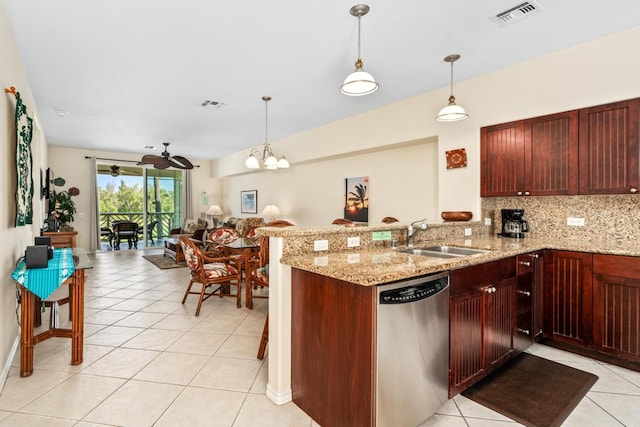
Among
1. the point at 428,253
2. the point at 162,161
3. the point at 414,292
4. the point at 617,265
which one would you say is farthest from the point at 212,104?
the point at 617,265

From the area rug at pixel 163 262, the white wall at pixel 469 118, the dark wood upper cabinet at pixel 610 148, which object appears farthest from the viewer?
the area rug at pixel 163 262

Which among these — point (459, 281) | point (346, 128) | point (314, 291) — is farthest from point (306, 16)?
point (346, 128)

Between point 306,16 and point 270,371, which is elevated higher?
point 306,16

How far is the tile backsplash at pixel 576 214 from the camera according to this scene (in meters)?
2.87

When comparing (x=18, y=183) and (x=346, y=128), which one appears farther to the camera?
(x=346, y=128)

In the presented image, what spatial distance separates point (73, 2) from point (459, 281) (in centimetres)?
331

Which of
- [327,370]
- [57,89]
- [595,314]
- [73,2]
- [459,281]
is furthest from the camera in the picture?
[57,89]

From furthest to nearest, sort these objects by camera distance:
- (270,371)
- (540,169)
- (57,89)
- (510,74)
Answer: (57,89), (510,74), (540,169), (270,371)

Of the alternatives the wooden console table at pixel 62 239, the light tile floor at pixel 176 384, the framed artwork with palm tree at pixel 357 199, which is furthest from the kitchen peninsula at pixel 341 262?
the wooden console table at pixel 62 239

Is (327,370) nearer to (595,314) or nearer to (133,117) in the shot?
(595,314)

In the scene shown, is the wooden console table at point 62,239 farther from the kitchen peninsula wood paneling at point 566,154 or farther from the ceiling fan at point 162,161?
the kitchen peninsula wood paneling at point 566,154

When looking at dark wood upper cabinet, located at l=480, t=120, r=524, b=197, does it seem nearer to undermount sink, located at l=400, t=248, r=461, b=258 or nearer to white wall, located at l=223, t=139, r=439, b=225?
white wall, located at l=223, t=139, r=439, b=225

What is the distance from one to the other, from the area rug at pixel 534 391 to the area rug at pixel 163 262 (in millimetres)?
5771

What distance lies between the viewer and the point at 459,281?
196cm
